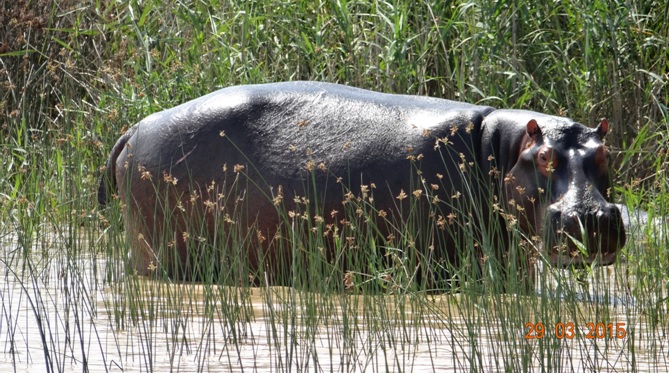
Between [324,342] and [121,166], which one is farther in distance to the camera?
[121,166]

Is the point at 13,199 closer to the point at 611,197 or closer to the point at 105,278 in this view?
the point at 105,278

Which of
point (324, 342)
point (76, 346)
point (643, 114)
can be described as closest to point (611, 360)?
point (324, 342)

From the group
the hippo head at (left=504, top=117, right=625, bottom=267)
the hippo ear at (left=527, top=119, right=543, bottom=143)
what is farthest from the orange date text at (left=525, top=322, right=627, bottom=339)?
the hippo ear at (left=527, top=119, right=543, bottom=143)

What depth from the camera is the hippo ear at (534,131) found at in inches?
199

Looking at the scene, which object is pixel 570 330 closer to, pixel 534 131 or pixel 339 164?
pixel 534 131

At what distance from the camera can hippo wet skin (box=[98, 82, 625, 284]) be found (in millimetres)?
5043

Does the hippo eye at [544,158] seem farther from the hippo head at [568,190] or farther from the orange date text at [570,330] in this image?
the orange date text at [570,330]

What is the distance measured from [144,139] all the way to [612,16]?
291cm

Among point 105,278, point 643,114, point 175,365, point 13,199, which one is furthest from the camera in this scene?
point 643,114

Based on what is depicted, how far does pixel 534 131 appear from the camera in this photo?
5082mm

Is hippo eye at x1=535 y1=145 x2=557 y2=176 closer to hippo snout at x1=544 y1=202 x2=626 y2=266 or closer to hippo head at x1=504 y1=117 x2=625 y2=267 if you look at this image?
hippo head at x1=504 y1=117 x2=625 y2=267

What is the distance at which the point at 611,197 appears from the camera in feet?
17.2

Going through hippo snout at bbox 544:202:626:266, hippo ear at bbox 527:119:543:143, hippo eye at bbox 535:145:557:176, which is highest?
hippo ear at bbox 527:119:543:143

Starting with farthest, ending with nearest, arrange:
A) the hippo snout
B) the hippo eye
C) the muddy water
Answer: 1. the hippo eye
2. the hippo snout
3. the muddy water
